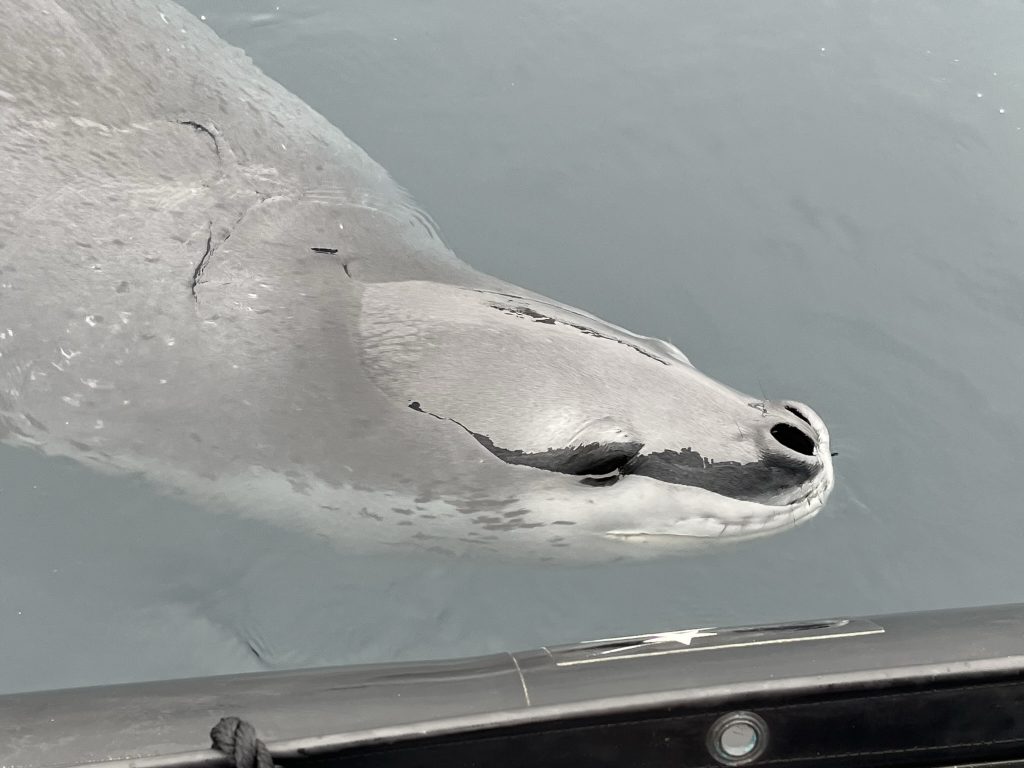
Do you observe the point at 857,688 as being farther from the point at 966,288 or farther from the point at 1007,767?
the point at 966,288

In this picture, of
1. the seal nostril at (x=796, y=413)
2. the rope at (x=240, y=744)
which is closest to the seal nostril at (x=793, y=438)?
the seal nostril at (x=796, y=413)

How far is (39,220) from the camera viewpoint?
2.96 meters

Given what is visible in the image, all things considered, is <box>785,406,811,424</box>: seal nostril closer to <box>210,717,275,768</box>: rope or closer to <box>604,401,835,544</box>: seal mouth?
<box>604,401,835,544</box>: seal mouth

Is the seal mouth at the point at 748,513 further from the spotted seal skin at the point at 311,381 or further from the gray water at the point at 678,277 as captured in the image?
the gray water at the point at 678,277

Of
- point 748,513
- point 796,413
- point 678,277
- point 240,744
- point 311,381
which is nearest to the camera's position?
point 240,744

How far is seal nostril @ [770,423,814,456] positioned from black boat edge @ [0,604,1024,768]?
2.80 feet

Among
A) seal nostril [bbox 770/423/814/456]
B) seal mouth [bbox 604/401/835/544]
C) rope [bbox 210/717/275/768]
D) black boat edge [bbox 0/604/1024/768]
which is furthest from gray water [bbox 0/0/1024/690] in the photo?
rope [bbox 210/717/275/768]

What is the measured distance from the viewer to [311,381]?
115 inches

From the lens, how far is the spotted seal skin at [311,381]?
9.46 feet

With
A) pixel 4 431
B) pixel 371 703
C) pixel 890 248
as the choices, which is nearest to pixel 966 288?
pixel 890 248

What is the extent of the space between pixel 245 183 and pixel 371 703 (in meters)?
1.85

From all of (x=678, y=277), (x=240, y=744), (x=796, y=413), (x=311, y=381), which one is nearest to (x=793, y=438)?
(x=796, y=413)

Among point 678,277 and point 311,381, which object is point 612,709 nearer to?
point 311,381

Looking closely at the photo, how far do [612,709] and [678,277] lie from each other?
2506 mm
